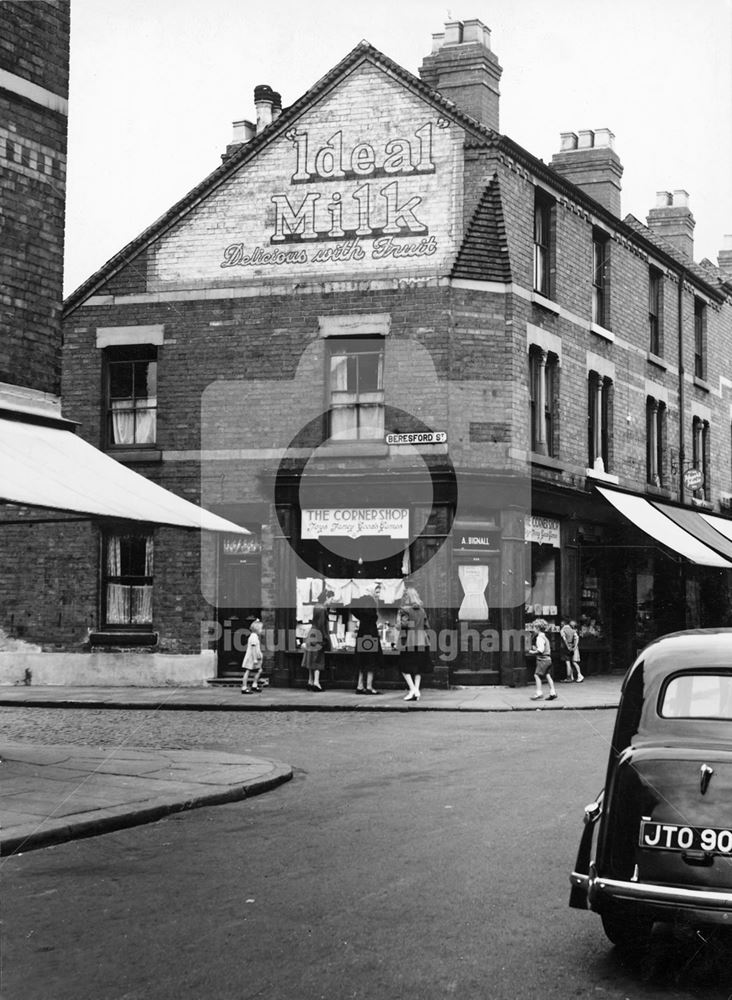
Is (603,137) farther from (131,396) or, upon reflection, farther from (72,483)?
(72,483)

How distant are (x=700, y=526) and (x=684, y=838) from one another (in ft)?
78.0

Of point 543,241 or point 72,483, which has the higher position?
point 543,241

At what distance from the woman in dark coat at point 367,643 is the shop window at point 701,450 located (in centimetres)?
1172

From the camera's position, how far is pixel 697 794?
5109mm

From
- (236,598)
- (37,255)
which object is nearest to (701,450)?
(236,598)

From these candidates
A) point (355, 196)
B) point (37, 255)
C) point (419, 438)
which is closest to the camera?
point (37, 255)

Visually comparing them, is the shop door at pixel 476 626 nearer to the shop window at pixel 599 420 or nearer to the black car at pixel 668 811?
the shop window at pixel 599 420

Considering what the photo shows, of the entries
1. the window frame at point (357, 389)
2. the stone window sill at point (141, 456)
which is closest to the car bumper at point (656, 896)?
the window frame at point (357, 389)

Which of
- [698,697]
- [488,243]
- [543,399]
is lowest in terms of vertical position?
[698,697]

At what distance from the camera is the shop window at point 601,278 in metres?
25.5

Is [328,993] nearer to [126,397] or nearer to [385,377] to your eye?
[385,377]

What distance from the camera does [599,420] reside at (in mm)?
25297

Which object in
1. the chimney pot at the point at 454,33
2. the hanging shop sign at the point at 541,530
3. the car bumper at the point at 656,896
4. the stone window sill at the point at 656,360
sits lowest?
the car bumper at the point at 656,896

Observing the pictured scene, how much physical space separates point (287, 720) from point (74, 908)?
1072cm
